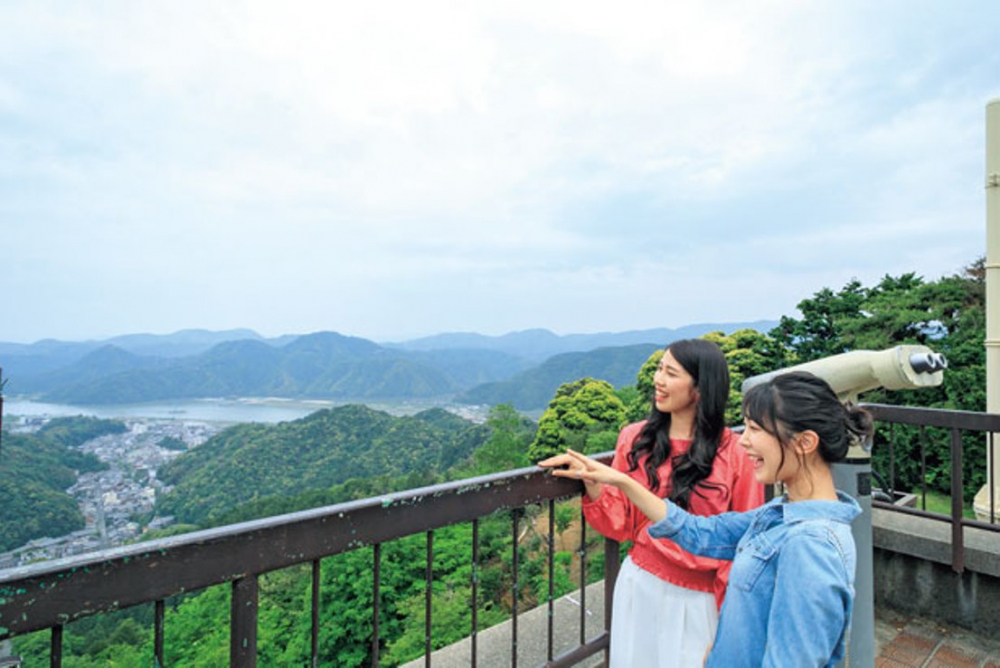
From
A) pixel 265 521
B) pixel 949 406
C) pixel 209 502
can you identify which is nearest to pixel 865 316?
pixel 949 406

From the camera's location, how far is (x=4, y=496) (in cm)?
2817

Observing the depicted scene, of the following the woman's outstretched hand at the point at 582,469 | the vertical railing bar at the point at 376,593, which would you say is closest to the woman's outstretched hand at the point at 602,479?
the woman's outstretched hand at the point at 582,469

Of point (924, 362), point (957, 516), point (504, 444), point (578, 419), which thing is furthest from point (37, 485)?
point (924, 362)

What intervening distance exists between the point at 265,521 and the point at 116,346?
397 ft

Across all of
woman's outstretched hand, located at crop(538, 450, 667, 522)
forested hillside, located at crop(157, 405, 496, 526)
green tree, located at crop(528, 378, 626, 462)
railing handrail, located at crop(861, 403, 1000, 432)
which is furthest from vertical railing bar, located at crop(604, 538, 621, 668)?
forested hillside, located at crop(157, 405, 496, 526)

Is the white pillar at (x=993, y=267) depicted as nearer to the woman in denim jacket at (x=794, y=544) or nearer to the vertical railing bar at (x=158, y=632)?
the woman in denim jacket at (x=794, y=544)

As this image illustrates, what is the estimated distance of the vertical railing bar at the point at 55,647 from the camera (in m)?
0.84

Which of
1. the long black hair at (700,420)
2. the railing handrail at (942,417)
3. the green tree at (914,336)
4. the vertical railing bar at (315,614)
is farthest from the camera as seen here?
the green tree at (914,336)

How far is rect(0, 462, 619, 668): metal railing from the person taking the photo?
815mm

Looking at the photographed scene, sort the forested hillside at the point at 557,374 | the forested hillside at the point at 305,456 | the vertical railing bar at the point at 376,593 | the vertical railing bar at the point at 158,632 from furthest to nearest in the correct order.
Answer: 1. the forested hillside at the point at 557,374
2. the forested hillside at the point at 305,456
3. the vertical railing bar at the point at 376,593
4. the vertical railing bar at the point at 158,632

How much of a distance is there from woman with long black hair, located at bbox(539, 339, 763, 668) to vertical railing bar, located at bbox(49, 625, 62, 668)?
43.5 inches

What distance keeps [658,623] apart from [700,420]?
586 mm

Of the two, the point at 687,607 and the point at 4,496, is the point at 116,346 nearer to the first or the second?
the point at 4,496

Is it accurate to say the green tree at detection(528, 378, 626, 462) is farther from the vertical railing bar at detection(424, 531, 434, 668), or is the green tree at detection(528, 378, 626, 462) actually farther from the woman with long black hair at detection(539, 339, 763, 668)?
the vertical railing bar at detection(424, 531, 434, 668)
